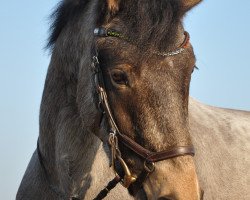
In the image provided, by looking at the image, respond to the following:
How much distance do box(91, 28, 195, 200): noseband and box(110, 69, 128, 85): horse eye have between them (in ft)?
0.60

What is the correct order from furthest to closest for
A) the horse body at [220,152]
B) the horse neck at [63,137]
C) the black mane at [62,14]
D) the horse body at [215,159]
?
the horse body at [220,152] < the horse body at [215,159] < the black mane at [62,14] < the horse neck at [63,137]

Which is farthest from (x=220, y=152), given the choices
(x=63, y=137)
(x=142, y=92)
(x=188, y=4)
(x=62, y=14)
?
(x=142, y=92)

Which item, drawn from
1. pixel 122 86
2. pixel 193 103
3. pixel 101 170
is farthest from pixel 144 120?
pixel 193 103

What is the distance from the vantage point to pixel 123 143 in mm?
4582

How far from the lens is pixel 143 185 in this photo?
14.4 ft

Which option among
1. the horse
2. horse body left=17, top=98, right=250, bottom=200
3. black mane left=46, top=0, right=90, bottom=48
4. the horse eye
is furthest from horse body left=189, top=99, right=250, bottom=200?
the horse eye

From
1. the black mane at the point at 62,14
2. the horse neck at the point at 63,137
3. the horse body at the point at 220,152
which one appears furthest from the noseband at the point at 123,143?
the horse body at the point at 220,152

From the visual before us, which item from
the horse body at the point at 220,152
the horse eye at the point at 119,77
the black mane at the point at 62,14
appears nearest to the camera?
the horse eye at the point at 119,77

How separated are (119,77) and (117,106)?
0.78 feet

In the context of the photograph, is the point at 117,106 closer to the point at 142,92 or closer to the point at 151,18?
the point at 142,92

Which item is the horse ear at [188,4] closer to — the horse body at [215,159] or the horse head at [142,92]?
the horse head at [142,92]

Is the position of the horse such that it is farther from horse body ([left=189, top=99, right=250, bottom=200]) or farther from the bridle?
horse body ([left=189, top=99, right=250, bottom=200])

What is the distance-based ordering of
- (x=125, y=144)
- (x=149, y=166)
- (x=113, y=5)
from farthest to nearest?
1. (x=113, y=5)
2. (x=125, y=144)
3. (x=149, y=166)

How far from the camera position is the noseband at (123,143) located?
4254 mm
